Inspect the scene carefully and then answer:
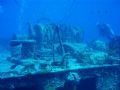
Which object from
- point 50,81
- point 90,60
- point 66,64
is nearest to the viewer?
point 50,81

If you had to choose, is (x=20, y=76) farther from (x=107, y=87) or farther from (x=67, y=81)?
(x=107, y=87)

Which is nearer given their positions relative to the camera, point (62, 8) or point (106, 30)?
point (106, 30)

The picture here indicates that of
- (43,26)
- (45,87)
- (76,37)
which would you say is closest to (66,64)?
(45,87)

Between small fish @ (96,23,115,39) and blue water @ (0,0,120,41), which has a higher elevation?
blue water @ (0,0,120,41)

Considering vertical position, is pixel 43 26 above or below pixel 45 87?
above

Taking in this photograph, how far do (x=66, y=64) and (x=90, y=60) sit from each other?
1.84 metres

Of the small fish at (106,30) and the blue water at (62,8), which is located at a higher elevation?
the blue water at (62,8)

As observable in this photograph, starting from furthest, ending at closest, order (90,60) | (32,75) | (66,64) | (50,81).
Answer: (90,60) → (66,64) → (50,81) → (32,75)

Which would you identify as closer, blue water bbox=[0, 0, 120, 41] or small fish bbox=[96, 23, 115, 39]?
small fish bbox=[96, 23, 115, 39]

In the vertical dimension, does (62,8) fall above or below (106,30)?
above

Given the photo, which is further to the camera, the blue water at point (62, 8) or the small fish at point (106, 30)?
the blue water at point (62, 8)

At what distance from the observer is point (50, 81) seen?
923cm

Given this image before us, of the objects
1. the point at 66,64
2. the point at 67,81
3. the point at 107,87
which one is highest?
the point at 66,64

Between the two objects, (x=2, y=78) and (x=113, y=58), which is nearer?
(x=2, y=78)
